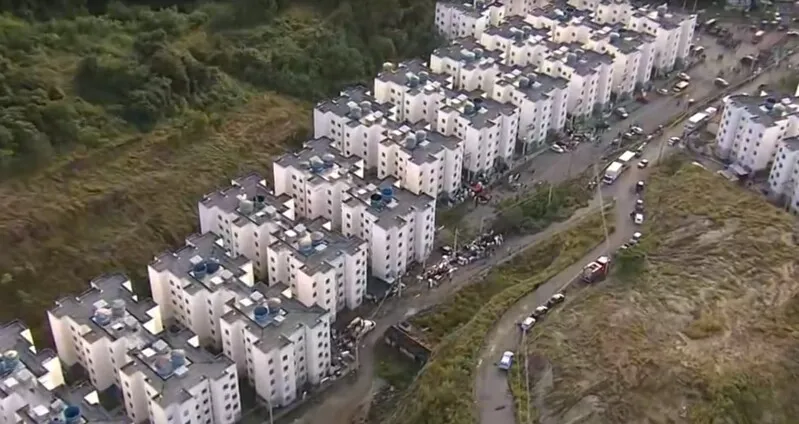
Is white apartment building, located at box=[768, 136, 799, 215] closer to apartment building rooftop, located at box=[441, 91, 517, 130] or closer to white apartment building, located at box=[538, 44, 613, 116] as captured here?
white apartment building, located at box=[538, 44, 613, 116]

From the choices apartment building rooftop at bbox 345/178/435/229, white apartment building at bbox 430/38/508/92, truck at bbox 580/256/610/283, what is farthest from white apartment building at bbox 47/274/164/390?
white apartment building at bbox 430/38/508/92

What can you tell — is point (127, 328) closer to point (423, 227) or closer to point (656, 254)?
point (423, 227)

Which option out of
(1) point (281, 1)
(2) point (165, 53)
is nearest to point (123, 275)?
(2) point (165, 53)

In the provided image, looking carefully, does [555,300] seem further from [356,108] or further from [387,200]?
[356,108]

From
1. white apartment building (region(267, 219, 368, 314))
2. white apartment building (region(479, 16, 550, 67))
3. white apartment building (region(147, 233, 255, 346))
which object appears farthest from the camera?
white apartment building (region(479, 16, 550, 67))

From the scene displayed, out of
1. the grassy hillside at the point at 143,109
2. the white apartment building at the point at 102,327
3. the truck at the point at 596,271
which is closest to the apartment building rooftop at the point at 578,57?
the grassy hillside at the point at 143,109

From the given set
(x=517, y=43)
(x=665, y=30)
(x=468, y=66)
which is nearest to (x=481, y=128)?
(x=468, y=66)
